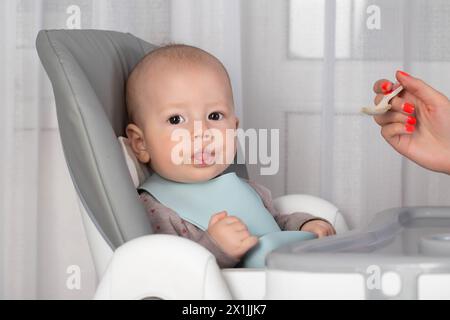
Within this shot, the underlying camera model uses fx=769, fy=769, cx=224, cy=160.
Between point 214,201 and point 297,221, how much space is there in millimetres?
166

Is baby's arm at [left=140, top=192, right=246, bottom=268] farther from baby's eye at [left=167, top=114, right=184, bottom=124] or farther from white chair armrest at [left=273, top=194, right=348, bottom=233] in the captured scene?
white chair armrest at [left=273, top=194, right=348, bottom=233]

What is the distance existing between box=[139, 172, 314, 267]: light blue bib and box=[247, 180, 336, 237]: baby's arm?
0.05 metres

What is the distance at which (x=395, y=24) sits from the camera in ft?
4.91

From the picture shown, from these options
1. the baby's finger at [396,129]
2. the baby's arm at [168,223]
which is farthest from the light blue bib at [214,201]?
the baby's finger at [396,129]

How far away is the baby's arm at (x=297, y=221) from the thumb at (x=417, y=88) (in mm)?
249

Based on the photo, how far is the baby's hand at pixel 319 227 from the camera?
3.92 ft

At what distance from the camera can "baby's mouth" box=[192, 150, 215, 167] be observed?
3.75ft

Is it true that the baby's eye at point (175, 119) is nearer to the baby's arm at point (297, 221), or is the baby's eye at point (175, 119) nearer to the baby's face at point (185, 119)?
the baby's face at point (185, 119)

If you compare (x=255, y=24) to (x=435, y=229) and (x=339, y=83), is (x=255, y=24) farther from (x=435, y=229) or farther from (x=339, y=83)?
(x=435, y=229)

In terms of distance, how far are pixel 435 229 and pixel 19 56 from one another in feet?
2.66

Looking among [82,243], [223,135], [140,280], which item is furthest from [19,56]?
[140,280]

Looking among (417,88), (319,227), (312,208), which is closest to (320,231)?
(319,227)
